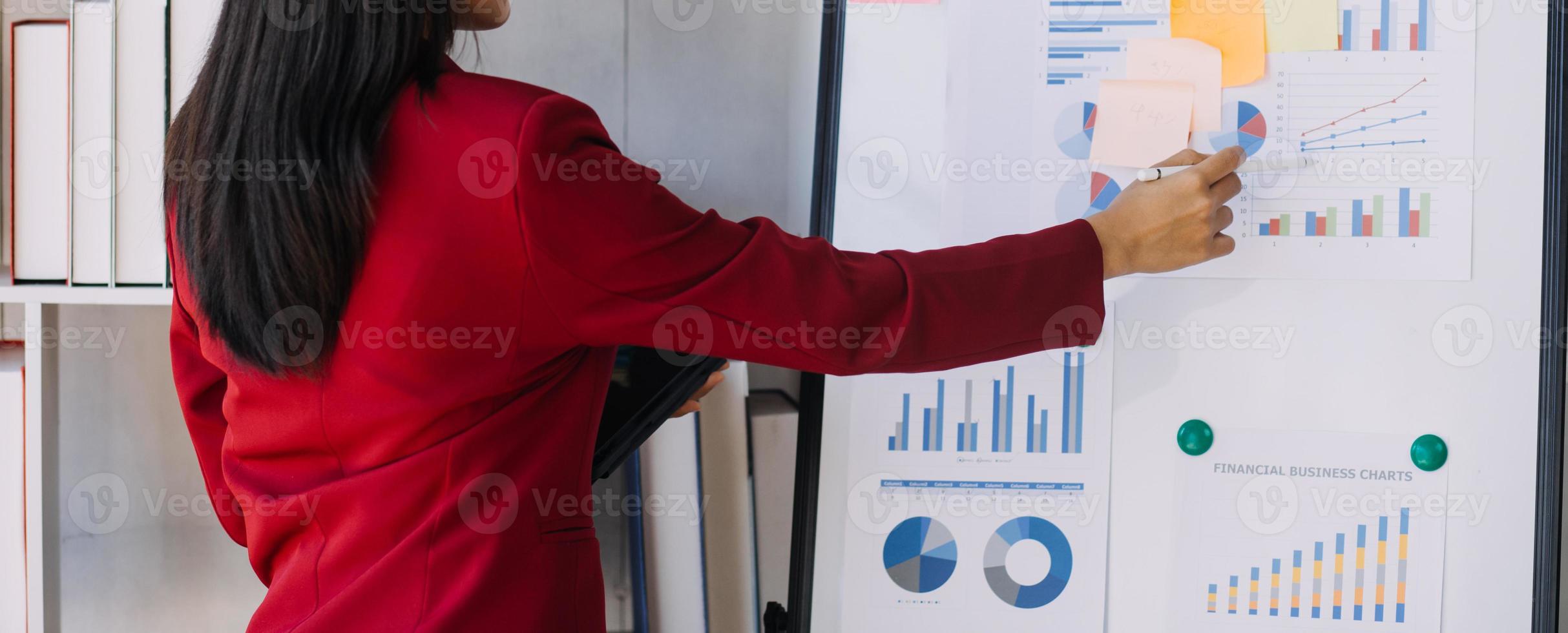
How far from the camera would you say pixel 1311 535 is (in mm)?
1061

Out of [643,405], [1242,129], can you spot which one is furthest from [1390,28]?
[643,405]

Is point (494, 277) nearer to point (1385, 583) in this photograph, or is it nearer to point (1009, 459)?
point (1009, 459)

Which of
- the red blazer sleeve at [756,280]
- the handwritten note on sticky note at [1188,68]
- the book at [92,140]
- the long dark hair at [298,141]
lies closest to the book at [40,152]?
the book at [92,140]

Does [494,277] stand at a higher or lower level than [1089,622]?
higher

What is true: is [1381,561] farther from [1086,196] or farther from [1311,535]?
[1086,196]

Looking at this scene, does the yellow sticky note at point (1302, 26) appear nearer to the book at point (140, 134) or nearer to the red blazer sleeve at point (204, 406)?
the red blazer sleeve at point (204, 406)

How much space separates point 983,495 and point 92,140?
1.16 meters

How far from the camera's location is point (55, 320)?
1.24 m

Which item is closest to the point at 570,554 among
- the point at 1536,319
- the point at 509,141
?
the point at 509,141

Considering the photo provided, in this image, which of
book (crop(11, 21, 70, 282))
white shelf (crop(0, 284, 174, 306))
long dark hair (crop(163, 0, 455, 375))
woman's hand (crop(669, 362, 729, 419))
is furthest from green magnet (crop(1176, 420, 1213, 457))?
book (crop(11, 21, 70, 282))

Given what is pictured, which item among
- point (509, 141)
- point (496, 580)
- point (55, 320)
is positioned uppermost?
point (509, 141)

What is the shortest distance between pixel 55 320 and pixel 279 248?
742 mm

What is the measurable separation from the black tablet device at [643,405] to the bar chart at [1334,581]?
0.62 m

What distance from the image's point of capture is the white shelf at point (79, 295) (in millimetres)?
1189
